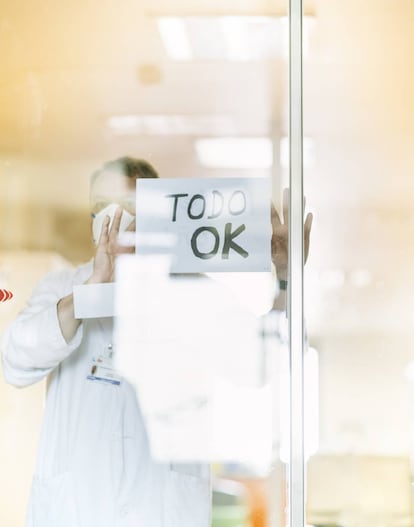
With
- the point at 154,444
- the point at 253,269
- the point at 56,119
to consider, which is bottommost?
the point at 154,444

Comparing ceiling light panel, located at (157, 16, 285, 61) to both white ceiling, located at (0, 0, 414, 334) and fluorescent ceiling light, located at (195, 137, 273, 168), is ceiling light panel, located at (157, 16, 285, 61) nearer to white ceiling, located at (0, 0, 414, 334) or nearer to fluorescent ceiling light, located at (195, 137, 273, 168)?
white ceiling, located at (0, 0, 414, 334)

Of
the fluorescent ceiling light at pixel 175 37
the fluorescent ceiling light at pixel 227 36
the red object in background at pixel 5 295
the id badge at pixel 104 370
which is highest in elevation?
the fluorescent ceiling light at pixel 175 37

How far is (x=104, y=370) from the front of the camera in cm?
206

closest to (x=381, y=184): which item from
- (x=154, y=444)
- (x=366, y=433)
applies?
(x=366, y=433)

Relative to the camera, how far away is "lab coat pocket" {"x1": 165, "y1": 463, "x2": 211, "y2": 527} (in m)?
2.01

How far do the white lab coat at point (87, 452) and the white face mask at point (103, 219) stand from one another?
0.10 metres

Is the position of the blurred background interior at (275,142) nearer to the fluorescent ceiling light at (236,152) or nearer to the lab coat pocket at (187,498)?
the fluorescent ceiling light at (236,152)

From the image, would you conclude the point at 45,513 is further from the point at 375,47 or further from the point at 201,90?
the point at 375,47

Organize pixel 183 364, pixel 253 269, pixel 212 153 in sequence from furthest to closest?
1. pixel 212 153
2. pixel 183 364
3. pixel 253 269

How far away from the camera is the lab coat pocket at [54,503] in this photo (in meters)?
2.01

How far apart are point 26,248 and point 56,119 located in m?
0.52

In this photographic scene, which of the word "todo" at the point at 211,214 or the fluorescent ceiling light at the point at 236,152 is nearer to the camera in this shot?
the word "todo" at the point at 211,214

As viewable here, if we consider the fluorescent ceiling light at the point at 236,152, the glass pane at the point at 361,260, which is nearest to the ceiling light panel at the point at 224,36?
the glass pane at the point at 361,260

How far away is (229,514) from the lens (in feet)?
7.42
